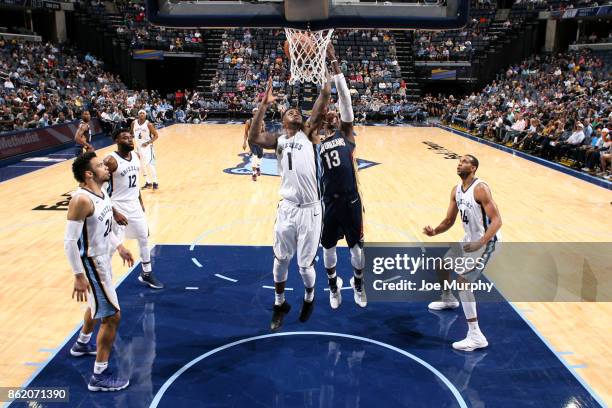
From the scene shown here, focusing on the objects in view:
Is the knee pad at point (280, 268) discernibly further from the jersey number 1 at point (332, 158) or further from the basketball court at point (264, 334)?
the jersey number 1 at point (332, 158)

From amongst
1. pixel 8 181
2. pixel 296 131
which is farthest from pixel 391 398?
pixel 8 181

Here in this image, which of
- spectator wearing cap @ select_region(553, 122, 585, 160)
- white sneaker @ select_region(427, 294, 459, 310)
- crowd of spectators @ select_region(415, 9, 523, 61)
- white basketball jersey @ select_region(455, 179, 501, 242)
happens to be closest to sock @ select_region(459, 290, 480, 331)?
white basketball jersey @ select_region(455, 179, 501, 242)

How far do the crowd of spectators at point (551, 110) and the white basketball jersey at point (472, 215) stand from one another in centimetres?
974

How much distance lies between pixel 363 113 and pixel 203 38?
12154mm

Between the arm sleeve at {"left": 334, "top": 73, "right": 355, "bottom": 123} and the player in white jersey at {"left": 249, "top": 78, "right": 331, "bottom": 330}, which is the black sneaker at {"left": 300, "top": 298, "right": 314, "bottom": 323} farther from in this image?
the arm sleeve at {"left": 334, "top": 73, "right": 355, "bottom": 123}

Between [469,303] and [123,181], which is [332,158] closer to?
[469,303]

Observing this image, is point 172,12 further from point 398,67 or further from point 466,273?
point 398,67

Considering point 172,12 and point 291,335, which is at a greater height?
point 172,12

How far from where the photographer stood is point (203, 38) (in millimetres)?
32906

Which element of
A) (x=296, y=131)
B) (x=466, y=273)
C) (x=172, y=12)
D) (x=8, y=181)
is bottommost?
(x=8, y=181)

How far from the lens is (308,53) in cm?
732

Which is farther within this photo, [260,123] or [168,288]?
[168,288]

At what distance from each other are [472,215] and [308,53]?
3.65m

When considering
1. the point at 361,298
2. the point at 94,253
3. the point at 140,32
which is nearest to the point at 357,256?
the point at 361,298
